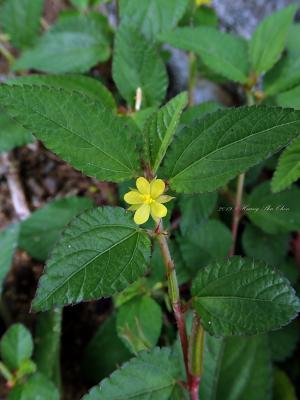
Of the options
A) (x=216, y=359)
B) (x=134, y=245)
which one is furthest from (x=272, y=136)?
(x=216, y=359)

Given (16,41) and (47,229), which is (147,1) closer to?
(16,41)

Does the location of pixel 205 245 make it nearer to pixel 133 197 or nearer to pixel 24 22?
pixel 133 197

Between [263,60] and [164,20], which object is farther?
[164,20]

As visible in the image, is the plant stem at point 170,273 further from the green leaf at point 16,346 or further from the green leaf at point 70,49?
the green leaf at point 70,49

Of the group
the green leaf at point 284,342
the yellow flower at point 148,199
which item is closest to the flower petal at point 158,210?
the yellow flower at point 148,199

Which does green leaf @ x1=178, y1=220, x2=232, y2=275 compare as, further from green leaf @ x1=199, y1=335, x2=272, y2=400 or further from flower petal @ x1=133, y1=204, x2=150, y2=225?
flower petal @ x1=133, y1=204, x2=150, y2=225

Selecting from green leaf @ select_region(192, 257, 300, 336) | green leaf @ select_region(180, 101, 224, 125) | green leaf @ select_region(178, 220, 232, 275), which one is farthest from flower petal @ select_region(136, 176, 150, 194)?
green leaf @ select_region(178, 220, 232, 275)

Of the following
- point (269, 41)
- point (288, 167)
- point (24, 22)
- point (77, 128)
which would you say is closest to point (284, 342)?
point (288, 167)
